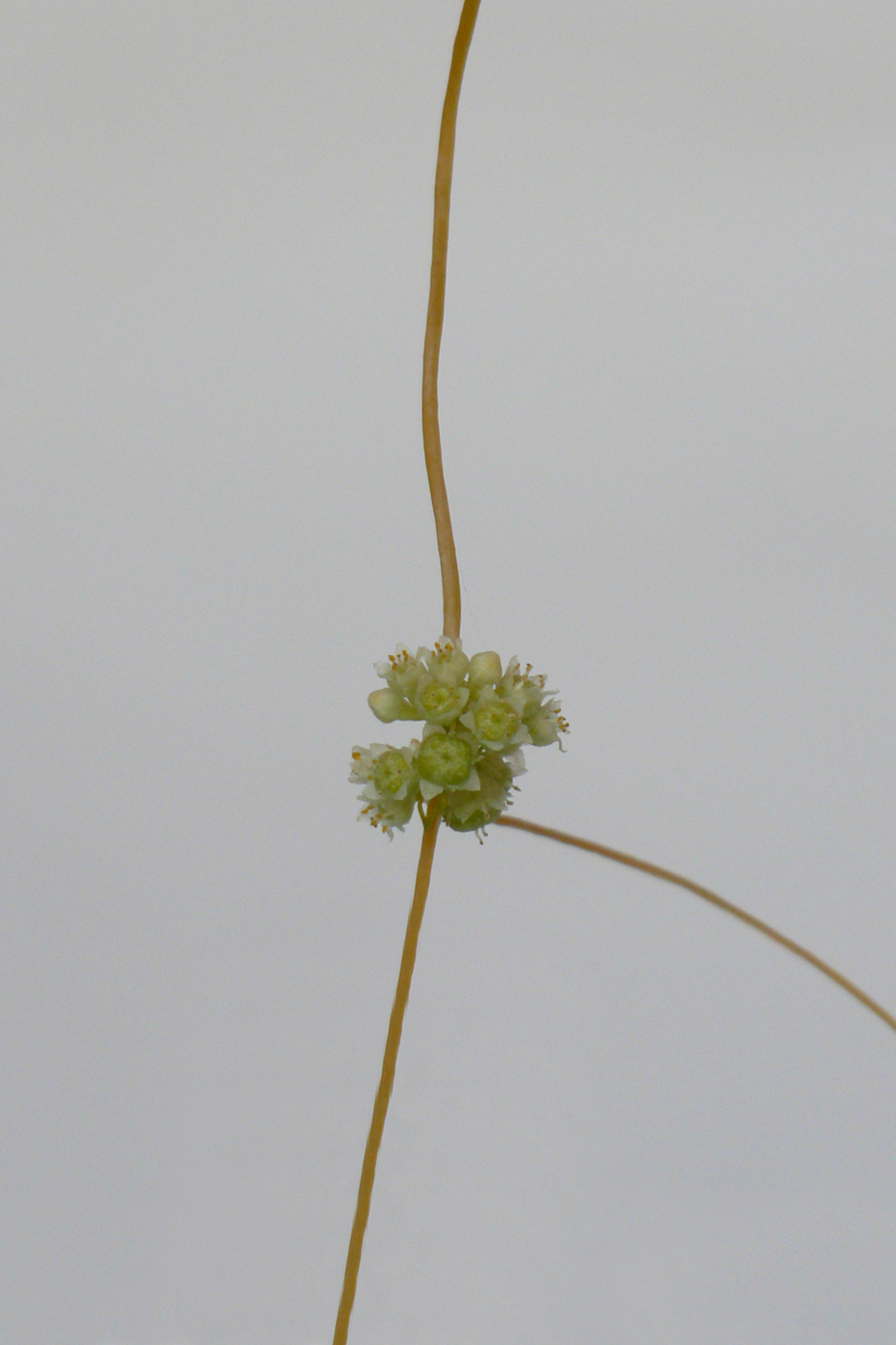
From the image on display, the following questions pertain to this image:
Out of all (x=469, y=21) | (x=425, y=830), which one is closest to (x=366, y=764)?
(x=425, y=830)

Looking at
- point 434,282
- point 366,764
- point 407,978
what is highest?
point 434,282

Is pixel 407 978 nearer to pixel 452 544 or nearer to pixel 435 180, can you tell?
pixel 452 544

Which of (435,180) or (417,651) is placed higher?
(435,180)

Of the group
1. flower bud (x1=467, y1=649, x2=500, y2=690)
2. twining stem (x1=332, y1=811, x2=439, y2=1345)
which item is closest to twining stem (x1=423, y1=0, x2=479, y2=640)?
flower bud (x1=467, y1=649, x2=500, y2=690)

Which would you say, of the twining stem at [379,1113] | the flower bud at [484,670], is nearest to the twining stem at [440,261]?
the flower bud at [484,670]

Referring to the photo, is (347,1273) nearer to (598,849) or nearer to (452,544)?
(598,849)

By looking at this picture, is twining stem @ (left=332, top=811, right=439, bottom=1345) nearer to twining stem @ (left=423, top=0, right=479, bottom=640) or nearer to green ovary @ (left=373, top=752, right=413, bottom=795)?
green ovary @ (left=373, top=752, right=413, bottom=795)

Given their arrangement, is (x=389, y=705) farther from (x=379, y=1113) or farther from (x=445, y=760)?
(x=379, y=1113)
